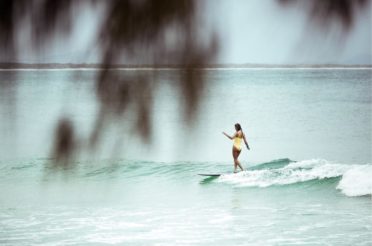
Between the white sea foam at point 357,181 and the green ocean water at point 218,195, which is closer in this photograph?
the green ocean water at point 218,195

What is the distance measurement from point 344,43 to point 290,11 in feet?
0.11

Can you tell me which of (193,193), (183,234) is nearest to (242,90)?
(193,193)

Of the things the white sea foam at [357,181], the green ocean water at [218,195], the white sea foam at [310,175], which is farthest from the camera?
the white sea foam at [310,175]

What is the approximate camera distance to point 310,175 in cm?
1195

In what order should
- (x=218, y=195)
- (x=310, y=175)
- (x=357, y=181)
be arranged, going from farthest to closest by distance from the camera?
(x=310, y=175) < (x=357, y=181) < (x=218, y=195)

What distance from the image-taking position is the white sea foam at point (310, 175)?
11.3m

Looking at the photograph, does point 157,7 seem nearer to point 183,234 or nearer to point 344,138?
point 183,234

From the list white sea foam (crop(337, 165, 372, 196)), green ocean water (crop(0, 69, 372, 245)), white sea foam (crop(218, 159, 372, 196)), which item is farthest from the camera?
white sea foam (crop(218, 159, 372, 196))

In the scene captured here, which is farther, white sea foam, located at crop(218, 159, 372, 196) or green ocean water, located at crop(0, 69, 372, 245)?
white sea foam, located at crop(218, 159, 372, 196)

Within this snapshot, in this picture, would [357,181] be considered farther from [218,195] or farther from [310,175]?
[218,195]

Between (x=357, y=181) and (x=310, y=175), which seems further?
(x=310, y=175)

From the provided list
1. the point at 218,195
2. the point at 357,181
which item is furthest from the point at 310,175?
the point at 218,195

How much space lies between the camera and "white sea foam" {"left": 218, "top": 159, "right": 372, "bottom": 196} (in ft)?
37.1

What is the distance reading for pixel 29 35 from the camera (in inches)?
14.9
